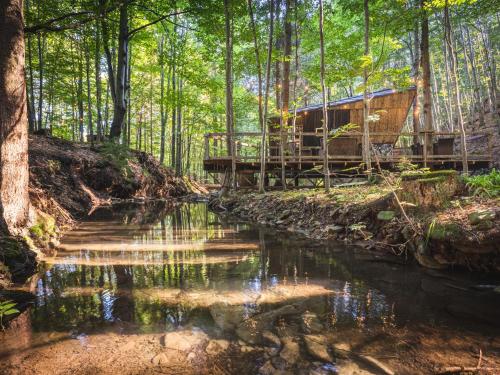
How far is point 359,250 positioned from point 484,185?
2505 millimetres

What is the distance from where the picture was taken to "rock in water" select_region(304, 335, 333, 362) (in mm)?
2590

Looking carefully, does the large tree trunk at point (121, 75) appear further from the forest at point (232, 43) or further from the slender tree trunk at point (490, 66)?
the slender tree trunk at point (490, 66)

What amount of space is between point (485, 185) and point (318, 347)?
4.91 m

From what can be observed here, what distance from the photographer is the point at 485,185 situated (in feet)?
18.7

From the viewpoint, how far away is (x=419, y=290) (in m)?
4.24

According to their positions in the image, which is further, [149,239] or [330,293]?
[149,239]

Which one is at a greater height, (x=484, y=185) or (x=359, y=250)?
(x=484, y=185)

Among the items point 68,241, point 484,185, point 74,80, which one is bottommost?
point 68,241

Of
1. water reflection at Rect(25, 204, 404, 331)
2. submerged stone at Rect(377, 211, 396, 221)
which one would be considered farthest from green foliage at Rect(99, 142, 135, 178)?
submerged stone at Rect(377, 211, 396, 221)

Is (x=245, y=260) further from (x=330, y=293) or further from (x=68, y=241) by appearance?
(x=68, y=241)

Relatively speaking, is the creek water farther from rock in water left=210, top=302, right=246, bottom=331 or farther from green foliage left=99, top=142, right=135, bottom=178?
green foliage left=99, top=142, right=135, bottom=178

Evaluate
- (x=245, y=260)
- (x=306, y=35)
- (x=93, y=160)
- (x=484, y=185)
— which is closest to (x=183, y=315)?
(x=245, y=260)

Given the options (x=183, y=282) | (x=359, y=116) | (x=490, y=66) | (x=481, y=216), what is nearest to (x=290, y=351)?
(x=183, y=282)

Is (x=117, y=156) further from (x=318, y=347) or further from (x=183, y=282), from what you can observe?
(x=318, y=347)
